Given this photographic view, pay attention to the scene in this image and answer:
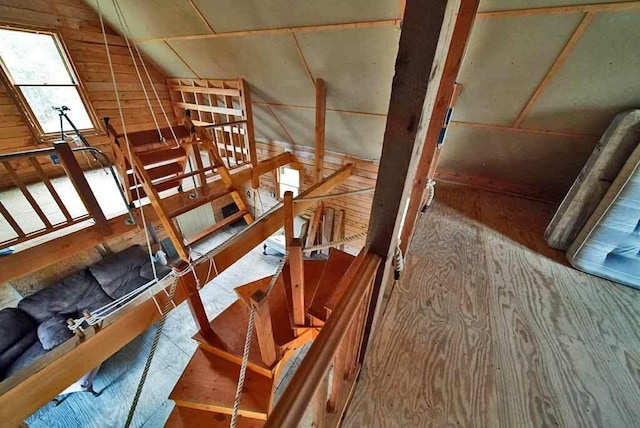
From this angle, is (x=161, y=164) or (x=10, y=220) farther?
(x=161, y=164)

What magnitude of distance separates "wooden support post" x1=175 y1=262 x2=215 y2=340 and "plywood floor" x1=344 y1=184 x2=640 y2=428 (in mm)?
1406

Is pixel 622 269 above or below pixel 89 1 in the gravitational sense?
below

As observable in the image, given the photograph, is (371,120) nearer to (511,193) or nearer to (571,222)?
(511,193)

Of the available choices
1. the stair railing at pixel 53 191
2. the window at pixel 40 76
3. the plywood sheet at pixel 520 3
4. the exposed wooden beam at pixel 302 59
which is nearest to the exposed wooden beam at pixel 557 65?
the plywood sheet at pixel 520 3

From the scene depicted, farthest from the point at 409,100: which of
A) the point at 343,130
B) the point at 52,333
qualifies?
the point at 52,333

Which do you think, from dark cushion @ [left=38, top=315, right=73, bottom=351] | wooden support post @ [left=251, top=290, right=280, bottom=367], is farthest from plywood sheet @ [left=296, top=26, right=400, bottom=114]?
dark cushion @ [left=38, top=315, right=73, bottom=351]

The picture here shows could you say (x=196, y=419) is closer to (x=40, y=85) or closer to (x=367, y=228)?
(x=367, y=228)

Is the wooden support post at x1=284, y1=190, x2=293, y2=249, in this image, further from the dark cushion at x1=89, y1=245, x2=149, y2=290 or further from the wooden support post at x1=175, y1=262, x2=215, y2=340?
the dark cushion at x1=89, y1=245, x2=149, y2=290

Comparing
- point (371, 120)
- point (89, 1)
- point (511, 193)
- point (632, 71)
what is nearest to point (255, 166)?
point (371, 120)

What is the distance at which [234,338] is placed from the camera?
78.7 inches

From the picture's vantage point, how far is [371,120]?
3068 millimetres

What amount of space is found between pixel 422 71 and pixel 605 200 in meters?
1.75

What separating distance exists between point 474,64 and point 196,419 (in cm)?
356

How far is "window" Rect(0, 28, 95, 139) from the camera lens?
3.16 meters
